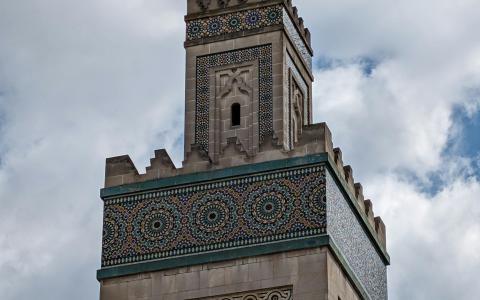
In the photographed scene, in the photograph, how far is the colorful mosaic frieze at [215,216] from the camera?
17.7m

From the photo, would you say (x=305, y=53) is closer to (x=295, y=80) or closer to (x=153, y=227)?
(x=295, y=80)

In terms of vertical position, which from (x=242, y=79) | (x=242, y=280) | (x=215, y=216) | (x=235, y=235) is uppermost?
(x=242, y=79)

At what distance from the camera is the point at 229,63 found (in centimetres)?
1916

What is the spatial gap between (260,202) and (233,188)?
379 millimetres

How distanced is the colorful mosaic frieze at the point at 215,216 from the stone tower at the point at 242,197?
0.01 meters

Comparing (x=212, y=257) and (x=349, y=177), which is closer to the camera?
(x=212, y=257)

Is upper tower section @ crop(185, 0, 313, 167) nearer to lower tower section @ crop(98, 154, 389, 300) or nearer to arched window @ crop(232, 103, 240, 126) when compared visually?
arched window @ crop(232, 103, 240, 126)

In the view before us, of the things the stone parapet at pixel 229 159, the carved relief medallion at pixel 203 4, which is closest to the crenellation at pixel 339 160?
the stone parapet at pixel 229 159

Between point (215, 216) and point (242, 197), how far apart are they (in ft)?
1.15

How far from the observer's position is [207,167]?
720 inches

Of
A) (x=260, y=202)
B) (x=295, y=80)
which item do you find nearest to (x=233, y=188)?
(x=260, y=202)

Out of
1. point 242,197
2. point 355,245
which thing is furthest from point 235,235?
point 355,245

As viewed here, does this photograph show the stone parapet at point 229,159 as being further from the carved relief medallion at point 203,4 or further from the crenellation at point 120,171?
the carved relief medallion at point 203,4

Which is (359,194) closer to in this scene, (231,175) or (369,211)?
(369,211)
